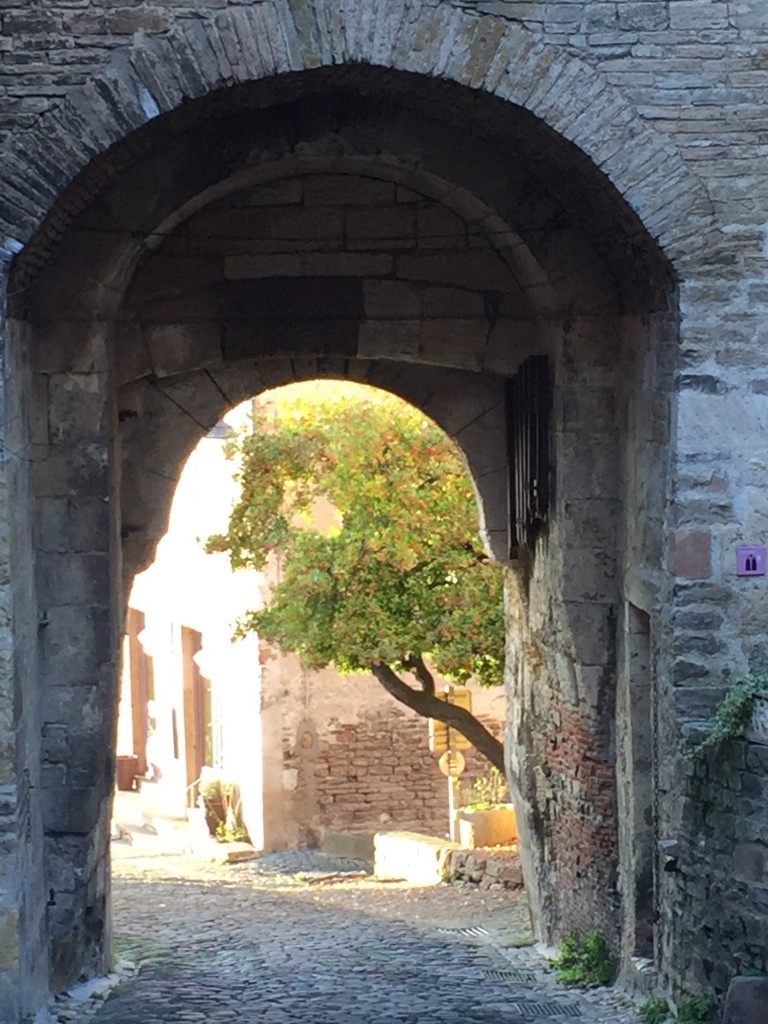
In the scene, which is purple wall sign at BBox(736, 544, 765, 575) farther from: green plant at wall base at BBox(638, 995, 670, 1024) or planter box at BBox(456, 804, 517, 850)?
planter box at BBox(456, 804, 517, 850)

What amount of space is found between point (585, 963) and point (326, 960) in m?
1.28

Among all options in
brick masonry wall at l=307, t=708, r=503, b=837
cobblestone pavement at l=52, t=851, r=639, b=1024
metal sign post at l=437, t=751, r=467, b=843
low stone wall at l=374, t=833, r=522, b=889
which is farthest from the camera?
brick masonry wall at l=307, t=708, r=503, b=837

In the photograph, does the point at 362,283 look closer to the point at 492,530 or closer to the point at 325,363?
the point at 325,363

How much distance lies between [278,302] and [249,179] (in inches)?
35.0

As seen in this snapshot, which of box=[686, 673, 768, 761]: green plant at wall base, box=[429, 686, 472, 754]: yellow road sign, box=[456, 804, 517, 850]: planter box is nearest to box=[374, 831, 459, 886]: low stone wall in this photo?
box=[456, 804, 517, 850]: planter box

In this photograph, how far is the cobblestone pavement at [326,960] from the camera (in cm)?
758

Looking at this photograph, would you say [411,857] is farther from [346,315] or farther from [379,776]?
[346,315]

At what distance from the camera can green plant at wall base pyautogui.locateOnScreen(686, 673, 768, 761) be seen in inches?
252

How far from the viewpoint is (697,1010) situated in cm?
667

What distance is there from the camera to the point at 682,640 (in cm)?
669

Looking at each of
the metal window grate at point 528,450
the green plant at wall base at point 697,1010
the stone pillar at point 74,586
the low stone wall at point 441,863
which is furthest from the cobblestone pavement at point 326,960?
the metal window grate at point 528,450

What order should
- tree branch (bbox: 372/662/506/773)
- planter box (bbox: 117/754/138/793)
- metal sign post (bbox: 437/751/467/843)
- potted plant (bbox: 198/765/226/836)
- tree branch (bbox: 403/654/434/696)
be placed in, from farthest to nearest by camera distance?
planter box (bbox: 117/754/138/793), potted plant (bbox: 198/765/226/836), metal sign post (bbox: 437/751/467/843), tree branch (bbox: 372/662/506/773), tree branch (bbox: 403/654/434/696)

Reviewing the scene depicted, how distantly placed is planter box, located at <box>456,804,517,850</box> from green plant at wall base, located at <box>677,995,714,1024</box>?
22.7 ft

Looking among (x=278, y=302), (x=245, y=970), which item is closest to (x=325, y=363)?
(x=278, y=302)
